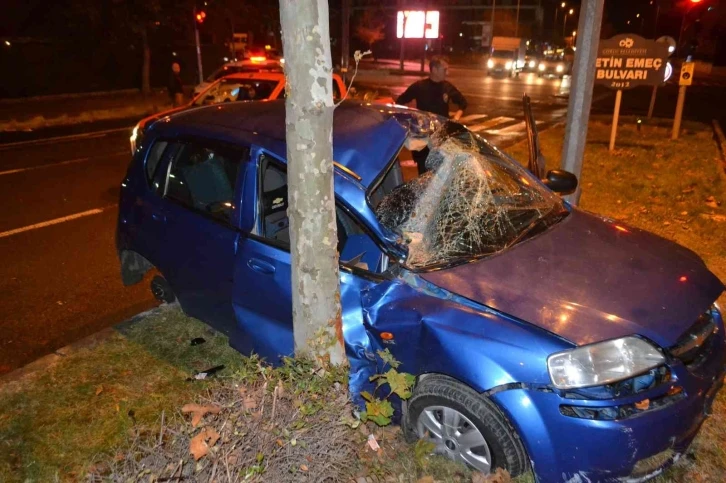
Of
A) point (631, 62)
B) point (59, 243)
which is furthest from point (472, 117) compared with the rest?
point (59, 243)

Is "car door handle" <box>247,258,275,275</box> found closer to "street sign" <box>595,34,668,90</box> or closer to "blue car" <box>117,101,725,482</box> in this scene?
"blue car" <box>117,101,725,482</box>

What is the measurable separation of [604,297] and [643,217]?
4850mm

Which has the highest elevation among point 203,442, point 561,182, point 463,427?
point 561,182

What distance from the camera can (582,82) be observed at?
224 inches

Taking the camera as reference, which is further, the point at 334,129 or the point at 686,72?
the point at 686,72

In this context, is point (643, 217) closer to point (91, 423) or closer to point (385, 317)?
point (385, 317)

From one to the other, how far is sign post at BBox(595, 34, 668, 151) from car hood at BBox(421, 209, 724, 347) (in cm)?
782

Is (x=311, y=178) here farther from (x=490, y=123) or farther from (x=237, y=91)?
(x=490, y=123)

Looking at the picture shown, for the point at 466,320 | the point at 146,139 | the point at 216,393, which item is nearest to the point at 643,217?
the point at 466,320

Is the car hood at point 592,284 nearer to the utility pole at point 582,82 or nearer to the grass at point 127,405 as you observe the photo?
the grass at point 127,405

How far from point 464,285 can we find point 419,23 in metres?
41.2

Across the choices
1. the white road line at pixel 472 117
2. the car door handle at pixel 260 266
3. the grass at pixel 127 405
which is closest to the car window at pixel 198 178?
the car door handle at pixel 260 266

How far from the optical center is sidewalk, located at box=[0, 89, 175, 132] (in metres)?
15.4

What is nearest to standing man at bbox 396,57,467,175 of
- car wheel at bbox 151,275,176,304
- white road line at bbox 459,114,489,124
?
car wheel at bbox 151,275,176,304
